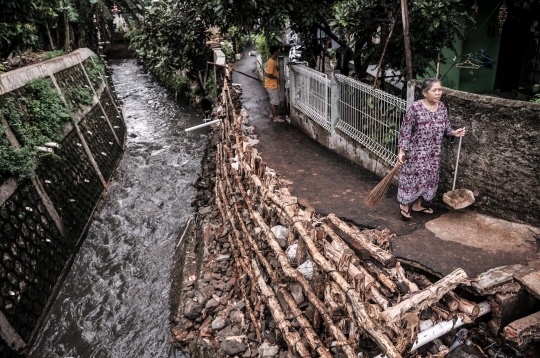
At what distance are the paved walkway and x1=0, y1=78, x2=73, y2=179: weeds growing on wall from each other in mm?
4152

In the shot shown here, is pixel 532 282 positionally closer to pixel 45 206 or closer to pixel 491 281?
pixel 491 281

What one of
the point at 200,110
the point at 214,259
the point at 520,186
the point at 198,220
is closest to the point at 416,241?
the point at 520,186

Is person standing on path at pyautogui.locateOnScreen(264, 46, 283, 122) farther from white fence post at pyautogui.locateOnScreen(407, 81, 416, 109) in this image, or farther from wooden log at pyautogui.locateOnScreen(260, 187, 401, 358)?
wooden log at pyautogui.locateOnScreen(260, 187, 401, 358)

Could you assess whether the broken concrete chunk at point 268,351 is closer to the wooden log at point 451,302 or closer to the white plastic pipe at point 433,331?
the white plastic pipe at point 433,331

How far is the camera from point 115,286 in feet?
23.6

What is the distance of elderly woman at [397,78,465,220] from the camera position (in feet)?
15.3

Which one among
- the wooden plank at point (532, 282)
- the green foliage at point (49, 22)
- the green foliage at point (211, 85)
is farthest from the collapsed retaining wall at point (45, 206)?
the wooden plank at point (532, 282)

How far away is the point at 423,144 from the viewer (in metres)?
4.80

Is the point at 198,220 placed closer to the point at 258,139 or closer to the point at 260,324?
the point at 258,139

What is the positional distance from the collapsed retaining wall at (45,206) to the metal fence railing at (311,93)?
17.1ft

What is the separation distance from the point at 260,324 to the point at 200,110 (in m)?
13.0

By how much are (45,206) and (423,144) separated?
6.30 m

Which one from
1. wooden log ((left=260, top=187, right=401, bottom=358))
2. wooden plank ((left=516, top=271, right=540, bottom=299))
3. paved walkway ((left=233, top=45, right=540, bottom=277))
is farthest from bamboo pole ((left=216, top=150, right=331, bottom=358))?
wooden plank ((left=516, top=271, right=540, bottom=299))

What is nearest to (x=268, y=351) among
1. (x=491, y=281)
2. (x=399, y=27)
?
(x=491, y=281)
